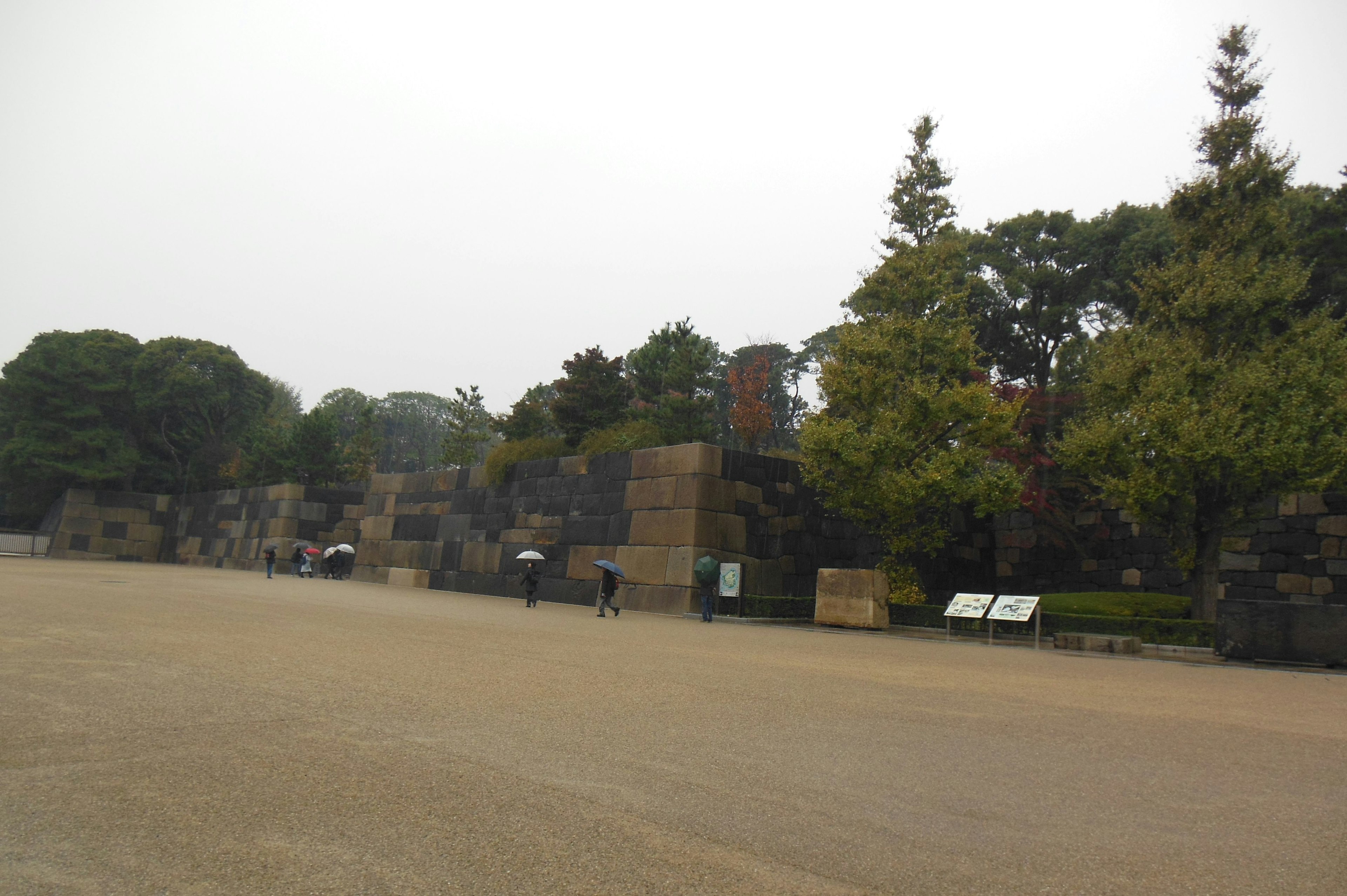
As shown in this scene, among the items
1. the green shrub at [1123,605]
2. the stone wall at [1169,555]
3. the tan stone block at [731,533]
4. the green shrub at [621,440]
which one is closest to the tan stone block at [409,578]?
the green shrub at [621,440]

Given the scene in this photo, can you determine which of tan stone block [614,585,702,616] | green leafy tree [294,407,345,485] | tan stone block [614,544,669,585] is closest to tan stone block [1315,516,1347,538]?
tan stone block [614,585,702,616]

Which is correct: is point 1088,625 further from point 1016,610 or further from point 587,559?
point 587,559

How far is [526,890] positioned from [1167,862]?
2.78 meters

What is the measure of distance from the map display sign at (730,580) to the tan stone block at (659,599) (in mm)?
1273

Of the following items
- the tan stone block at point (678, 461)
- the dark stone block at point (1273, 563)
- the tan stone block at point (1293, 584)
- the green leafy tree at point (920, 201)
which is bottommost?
the tan stone block at point (1293, 584)

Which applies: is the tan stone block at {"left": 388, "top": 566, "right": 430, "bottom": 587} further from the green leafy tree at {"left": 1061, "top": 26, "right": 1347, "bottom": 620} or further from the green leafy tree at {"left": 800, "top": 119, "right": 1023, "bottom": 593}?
the green leafy tree at {"left": 1061, "top": 26, "right": 1347, "bottom": 620}

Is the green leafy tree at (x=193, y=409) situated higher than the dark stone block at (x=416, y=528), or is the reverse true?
the green leafy tree at (x=193, y=409)

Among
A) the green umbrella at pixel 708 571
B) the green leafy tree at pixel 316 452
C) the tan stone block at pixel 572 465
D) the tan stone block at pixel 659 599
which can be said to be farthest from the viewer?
the green leafy tree at pixel 316 452

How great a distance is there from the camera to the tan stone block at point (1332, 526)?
808 inches

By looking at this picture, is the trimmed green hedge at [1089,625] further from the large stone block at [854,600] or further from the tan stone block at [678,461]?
the tan stone block at [678,461]

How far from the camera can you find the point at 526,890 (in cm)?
315

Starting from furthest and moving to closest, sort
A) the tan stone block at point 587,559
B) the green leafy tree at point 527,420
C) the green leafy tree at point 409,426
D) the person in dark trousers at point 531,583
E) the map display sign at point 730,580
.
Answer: the green leafy tree at point 409,426 → the green leafy tree at point 527,420 → the tan stone block at point 587,559 → the person in dark trousers at point 531,583 → the map display sign at point 730,580

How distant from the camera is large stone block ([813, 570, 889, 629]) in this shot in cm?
1844

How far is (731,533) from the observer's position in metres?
22.9
